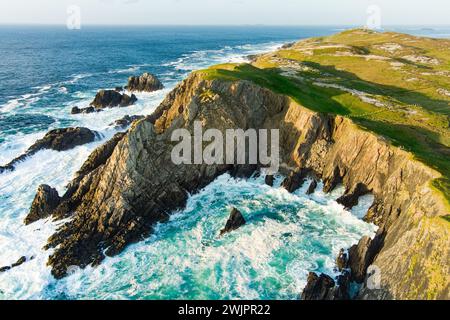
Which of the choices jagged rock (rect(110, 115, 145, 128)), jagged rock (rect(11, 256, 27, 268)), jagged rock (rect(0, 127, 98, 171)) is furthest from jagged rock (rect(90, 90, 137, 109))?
jagged rock (rect(11, 256, 27, 268))

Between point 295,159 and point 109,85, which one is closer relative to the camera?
point 295,159

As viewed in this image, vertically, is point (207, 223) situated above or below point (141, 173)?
below

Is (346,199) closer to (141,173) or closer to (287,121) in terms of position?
(287,121)

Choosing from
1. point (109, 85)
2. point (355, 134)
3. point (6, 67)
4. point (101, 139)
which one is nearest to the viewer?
point (355, 134)

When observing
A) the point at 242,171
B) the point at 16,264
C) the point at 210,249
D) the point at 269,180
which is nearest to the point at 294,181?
the point at 269,180

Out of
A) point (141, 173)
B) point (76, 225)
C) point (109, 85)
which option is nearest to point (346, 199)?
point (141, 173)

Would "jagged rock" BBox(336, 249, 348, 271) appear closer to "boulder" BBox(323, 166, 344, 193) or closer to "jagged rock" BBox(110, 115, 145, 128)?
"boulder" BBox(323, 166, 344, 193)

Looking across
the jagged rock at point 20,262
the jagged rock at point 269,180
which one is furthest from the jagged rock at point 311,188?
the jagged rock at point 20,262
